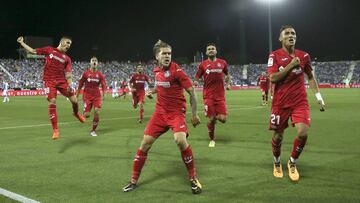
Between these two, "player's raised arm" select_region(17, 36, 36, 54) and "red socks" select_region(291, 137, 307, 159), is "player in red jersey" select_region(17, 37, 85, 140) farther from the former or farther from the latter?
"red socks" select_region(291, 137, 307, 159)

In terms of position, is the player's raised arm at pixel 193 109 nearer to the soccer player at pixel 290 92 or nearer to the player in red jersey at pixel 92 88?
the soccer player at pixel 290 92

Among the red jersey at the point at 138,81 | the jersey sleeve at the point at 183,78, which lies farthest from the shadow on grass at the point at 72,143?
the red jersey at the point at 138,81

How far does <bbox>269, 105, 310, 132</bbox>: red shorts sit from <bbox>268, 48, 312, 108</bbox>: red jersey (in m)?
0.08

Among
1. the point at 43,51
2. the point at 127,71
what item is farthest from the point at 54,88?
the point at 127,71

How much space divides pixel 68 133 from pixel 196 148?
536 centimetres

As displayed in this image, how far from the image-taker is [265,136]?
12.0 m

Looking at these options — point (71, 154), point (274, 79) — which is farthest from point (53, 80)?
point (274, 79)

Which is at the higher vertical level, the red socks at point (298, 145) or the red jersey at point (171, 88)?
the red jersey at point (171, 88)

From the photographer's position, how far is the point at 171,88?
6.41 m

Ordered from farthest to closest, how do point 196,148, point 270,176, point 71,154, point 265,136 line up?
point 265,136 → point 196,148 → point 71,154 → point 270,176

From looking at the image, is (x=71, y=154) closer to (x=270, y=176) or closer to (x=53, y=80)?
(x=53, y=80)

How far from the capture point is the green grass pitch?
19.5 feet

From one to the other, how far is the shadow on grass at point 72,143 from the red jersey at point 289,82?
18.5 feet

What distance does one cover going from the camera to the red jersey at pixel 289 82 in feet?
22.1
